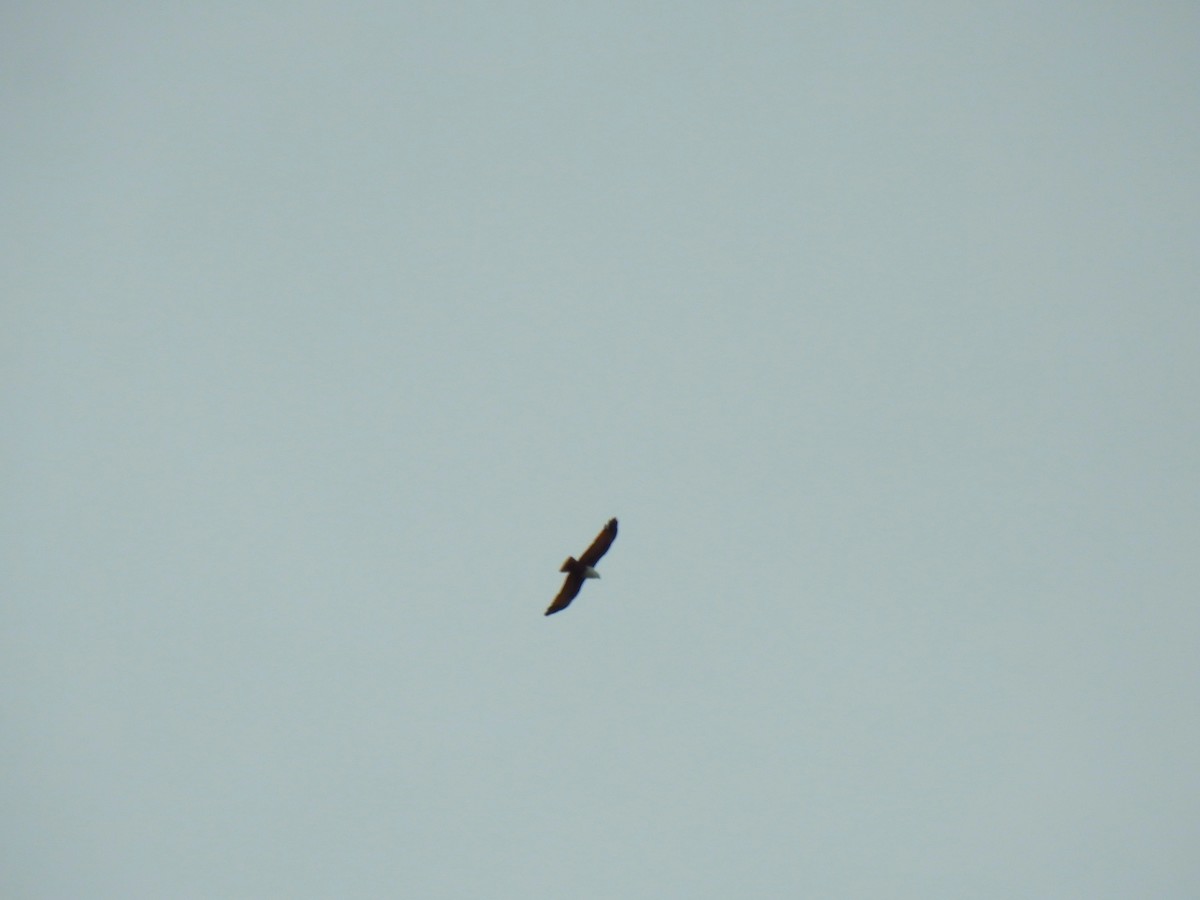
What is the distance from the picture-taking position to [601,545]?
21672 mm

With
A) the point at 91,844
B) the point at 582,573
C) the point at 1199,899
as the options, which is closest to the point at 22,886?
the point at 91,844

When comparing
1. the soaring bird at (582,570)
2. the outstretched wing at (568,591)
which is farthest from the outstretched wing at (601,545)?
the outstretched wing at (568,591)

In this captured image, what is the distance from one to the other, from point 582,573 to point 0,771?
211 metres

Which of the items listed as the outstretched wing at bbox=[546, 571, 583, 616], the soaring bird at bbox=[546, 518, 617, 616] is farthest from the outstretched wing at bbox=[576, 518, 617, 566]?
the outstretched wing at bbox=[546, 571, 583, 616]

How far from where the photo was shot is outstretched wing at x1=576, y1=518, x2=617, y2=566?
70.3 ft

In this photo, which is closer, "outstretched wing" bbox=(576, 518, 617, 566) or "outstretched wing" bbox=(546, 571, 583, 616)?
"outstretched wing" bbox=(576, 518, 617, 566)

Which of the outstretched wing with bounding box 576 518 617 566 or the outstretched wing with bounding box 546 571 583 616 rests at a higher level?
the outstretched wing with bounding box 576 518 617 566

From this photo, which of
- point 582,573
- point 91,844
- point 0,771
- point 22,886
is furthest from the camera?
point 0,771

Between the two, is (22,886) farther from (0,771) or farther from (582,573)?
(582,573)

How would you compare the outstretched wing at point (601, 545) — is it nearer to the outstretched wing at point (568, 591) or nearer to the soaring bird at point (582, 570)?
the soaring bird at point (582, 570)

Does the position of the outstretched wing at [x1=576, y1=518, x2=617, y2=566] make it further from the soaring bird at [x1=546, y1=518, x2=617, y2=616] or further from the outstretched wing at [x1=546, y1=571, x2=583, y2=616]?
the outstretched wing at [x1=546, y1=571, x2=583, y2=616]

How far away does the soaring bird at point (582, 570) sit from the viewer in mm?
21531

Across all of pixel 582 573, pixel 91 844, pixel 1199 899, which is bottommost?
pixel 91 844

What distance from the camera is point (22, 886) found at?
557 ft
